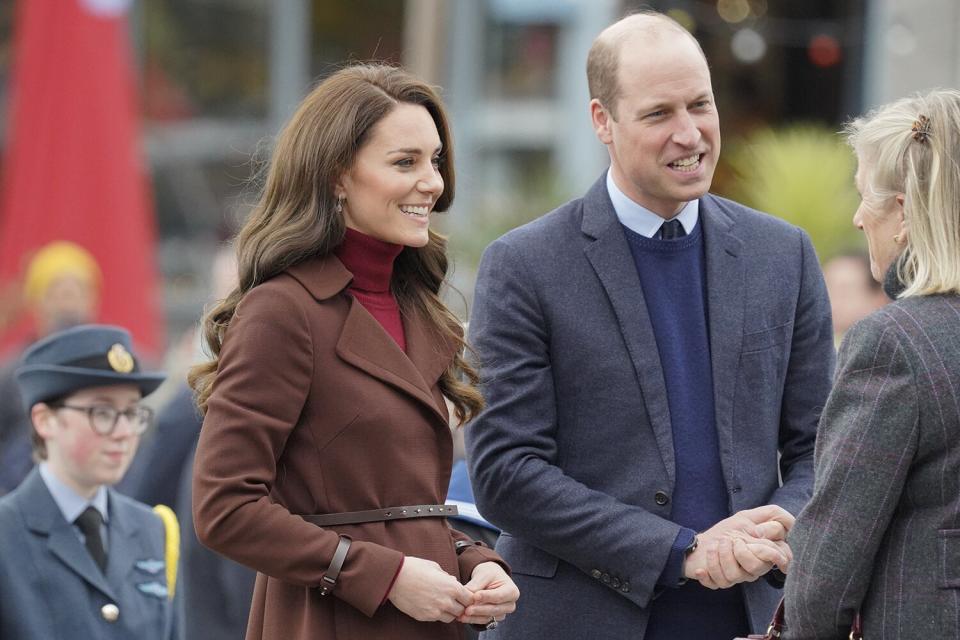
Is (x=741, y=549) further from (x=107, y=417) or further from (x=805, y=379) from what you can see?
(x=107, y=417)

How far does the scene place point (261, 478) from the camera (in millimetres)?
3031

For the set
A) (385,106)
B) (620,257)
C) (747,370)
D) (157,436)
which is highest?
(385,106)

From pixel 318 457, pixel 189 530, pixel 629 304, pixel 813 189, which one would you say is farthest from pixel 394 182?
pixel 813 189

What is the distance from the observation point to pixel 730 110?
1273 cm

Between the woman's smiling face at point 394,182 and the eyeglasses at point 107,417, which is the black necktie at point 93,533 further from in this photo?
the woman's smiling face at point 394,182

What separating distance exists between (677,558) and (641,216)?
830 mm

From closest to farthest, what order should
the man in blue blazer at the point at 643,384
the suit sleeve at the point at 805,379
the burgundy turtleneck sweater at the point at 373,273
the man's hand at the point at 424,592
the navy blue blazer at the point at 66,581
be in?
the man's hand at the point at 424,592 → the burgundy turtleneck sweater at the point at 373,273 → the man in blue blazer at the point at 643,384 → the suit sleeve at the point at 805,379 → the navy blue blazer at the point at 66,581

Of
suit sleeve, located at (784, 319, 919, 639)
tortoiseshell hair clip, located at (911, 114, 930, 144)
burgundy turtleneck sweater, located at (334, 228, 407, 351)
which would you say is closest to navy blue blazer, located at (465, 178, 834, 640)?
burgundy turtleneck sweater, located at (334, 228, 407, 351)

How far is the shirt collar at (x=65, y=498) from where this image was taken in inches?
169

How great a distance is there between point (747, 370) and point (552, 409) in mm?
462

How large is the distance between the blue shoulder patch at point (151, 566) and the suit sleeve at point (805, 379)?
173 centimetres

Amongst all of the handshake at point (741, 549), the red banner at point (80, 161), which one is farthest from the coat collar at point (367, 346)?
the red banner at point (80, 161)

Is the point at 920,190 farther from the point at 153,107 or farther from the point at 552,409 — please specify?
the point at 153,107

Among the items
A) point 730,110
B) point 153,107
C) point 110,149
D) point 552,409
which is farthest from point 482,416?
point 153,107
